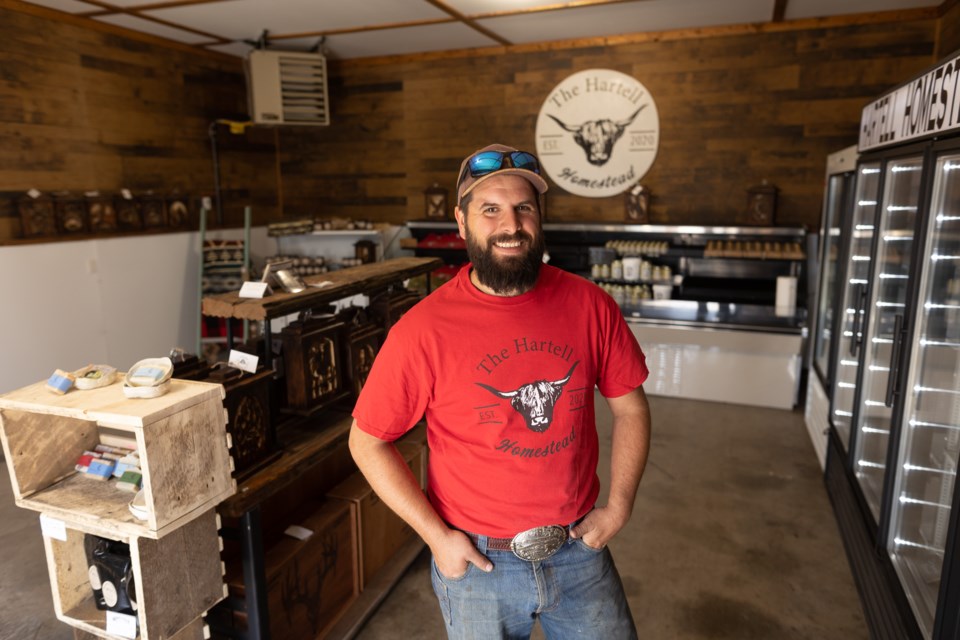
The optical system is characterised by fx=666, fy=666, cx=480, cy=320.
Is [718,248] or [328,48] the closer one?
[718,248]

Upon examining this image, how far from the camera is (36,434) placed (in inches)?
79.2

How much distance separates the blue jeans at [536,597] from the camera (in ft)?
5.04

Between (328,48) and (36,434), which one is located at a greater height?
(328,48)

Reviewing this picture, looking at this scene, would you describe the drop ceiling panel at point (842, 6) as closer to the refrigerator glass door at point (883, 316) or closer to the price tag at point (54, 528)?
the refrigerator glass door at point (883, 316)

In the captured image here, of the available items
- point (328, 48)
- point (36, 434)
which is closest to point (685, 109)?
point (328, 48)

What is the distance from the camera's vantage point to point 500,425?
1.49 metres

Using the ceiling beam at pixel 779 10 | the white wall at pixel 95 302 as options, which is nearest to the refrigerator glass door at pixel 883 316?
the ceiling beam at pixel 779 10

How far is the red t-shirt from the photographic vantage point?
150 centimetres

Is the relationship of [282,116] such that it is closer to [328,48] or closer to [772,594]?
[328,48]

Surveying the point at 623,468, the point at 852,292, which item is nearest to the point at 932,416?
the point at 852,292

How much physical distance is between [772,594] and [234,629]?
2.20 m

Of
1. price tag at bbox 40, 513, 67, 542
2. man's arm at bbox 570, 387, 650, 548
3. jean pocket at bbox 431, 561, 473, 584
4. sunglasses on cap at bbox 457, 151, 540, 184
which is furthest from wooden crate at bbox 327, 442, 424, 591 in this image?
sunglasses on cap at bbox 457, 151, 540, 184

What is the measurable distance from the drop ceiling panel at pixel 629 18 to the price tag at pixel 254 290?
3410 millimetres

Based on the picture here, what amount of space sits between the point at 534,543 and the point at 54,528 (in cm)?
147
